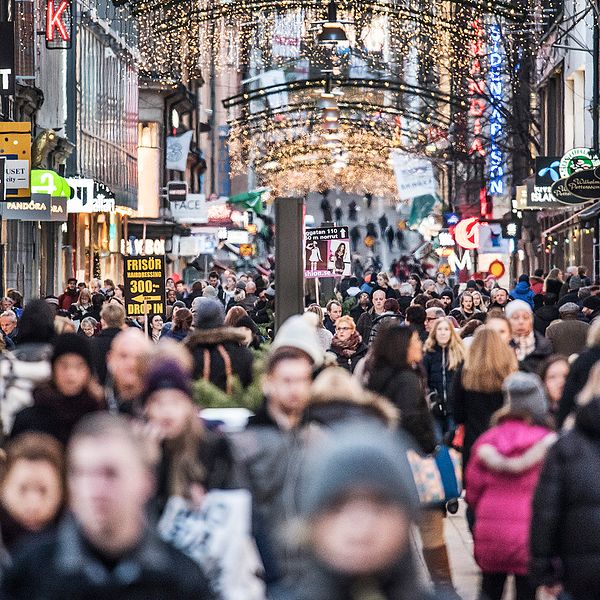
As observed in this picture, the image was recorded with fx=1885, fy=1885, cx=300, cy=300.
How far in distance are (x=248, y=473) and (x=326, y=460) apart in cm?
303

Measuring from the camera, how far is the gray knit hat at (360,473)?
4.16 m

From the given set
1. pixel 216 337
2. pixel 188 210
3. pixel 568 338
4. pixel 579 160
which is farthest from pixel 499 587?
pixel 188 210

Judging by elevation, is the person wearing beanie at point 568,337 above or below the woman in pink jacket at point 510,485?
above

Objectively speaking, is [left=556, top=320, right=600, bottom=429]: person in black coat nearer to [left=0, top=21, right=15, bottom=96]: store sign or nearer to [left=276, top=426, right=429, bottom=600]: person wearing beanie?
[left=276, top=426, right=429, bottom=600]: person wearing beanie

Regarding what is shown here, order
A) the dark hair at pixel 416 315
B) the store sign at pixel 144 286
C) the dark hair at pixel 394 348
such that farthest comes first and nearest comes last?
the store sign at pixel 144 286
the dark hair at pixel 416 315
the dark hair at pixel 394 348

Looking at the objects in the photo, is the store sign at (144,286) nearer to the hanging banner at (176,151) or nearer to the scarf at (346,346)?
the scarf at (346,346)

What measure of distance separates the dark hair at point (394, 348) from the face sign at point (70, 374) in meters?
2.51

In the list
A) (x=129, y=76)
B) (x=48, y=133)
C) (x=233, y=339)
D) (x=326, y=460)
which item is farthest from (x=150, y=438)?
(x=129, y=76)

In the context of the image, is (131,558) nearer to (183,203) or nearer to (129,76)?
(129,76)

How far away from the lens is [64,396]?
9023mm

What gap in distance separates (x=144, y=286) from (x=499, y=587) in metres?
15.0

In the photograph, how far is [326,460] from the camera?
4262 mm

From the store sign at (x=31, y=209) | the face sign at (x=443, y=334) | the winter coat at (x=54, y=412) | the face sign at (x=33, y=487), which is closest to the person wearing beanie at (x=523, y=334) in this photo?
the face sign at (x=443, y=334)

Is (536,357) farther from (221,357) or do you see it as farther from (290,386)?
(290,386)
